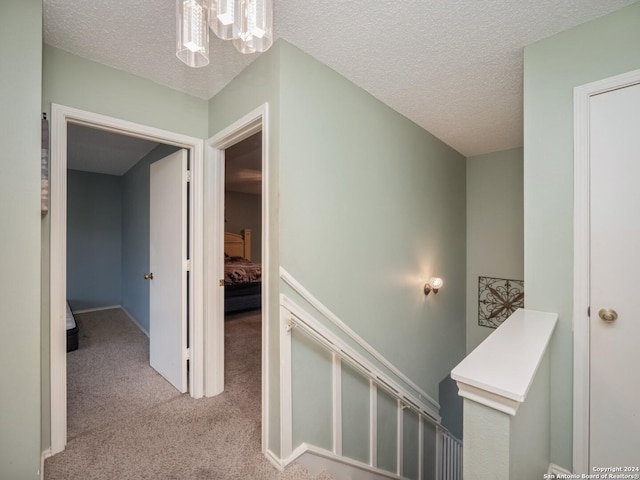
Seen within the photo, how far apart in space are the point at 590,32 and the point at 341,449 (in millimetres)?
2778

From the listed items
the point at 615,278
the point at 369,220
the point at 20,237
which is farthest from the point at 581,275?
the point at 20,237

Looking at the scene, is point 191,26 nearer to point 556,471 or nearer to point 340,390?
point 340,390

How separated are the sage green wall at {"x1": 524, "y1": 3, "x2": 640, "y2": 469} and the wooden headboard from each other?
20.1ft

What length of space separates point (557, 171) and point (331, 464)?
2191 mm

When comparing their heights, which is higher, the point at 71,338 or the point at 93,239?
the point at 93,239

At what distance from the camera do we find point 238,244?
691cm

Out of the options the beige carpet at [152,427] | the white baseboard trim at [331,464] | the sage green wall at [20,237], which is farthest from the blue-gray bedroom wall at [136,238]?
the white baseboard trim at [331,464]

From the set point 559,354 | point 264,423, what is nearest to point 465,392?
point 559,354

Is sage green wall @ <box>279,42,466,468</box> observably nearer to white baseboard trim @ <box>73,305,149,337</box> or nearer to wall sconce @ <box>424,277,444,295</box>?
Result: wall sconce @ <box>424,277,444,295</box>

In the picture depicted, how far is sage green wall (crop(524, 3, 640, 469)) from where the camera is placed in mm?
1384

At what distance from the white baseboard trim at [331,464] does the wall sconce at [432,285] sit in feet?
5.23

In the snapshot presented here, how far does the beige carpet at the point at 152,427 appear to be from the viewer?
1539 mm

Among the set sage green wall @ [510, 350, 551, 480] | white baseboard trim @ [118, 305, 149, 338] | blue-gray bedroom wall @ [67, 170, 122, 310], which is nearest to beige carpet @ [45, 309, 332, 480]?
white baseboard trim @ [118, 305, 149, 338]

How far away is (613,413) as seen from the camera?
1316mm
